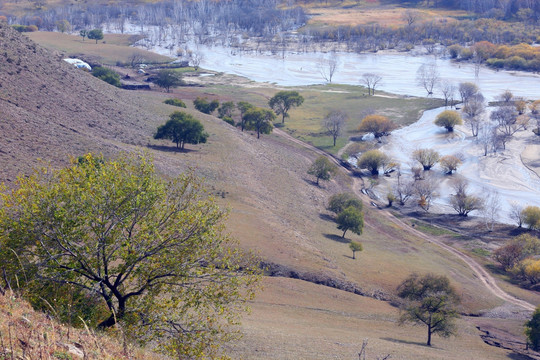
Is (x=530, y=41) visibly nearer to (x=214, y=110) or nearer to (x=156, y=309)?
(x=214, y=110)

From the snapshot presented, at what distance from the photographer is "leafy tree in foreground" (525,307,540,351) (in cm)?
3130

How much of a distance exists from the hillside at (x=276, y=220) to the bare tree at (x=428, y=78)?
48.5 m

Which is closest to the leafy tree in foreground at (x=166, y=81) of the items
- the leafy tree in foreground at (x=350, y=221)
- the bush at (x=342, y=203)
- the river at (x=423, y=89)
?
the river at (x=423, y=89)

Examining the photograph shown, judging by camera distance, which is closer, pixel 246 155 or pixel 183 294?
pixel 183 294

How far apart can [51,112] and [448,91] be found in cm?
8002

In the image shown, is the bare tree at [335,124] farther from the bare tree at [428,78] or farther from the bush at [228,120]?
the bare tree at [428,78]

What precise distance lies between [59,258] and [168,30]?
19282 centimetres

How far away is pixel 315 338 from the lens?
80.8ft

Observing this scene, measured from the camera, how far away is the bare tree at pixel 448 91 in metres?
101

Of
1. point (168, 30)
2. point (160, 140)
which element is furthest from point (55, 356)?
point (168, 30)

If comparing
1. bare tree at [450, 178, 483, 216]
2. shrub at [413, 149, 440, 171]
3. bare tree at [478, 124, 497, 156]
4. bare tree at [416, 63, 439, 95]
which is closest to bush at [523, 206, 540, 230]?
bare tree at [450, 178, 483, 216]

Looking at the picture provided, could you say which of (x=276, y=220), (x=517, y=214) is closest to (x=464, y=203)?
(x=517, y=214)

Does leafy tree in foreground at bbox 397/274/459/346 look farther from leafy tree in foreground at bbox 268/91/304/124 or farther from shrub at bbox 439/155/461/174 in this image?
leafy tree in foreground at bbox 268/91/304/124

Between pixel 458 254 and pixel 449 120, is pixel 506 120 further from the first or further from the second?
pixel 458 254
